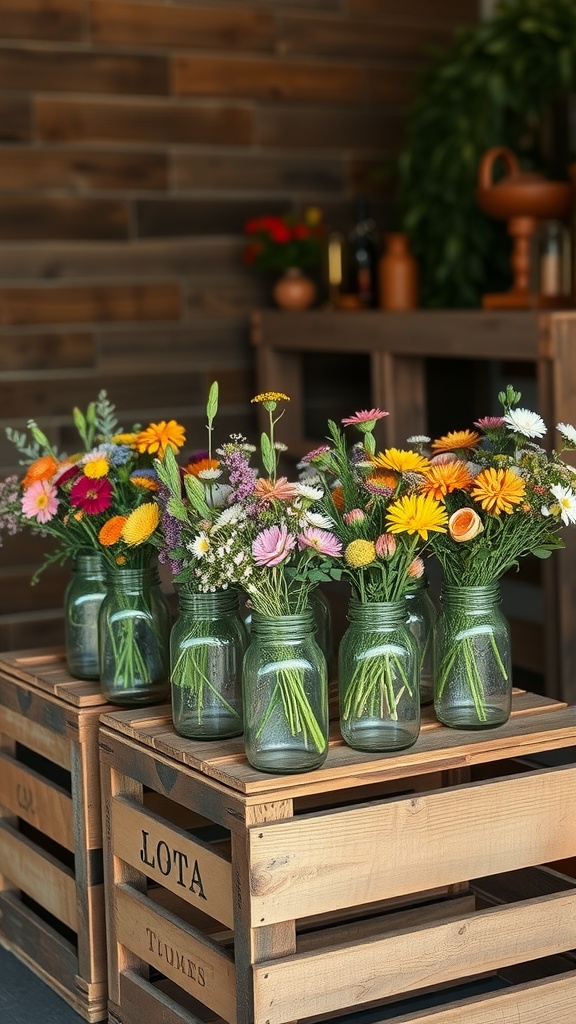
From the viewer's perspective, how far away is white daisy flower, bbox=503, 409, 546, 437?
4.72 feet

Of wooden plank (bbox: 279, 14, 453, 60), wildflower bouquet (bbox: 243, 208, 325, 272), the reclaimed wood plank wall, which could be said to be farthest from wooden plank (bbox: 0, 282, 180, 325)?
wooden plank (bbox: 279, 14, 453, 60)

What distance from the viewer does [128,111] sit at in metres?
3.51

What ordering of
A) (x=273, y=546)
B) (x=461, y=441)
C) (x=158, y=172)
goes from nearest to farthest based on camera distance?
(x=273, y=546)
(x=461, y=441)
(x=158, y=172)

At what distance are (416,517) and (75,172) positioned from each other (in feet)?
7.66

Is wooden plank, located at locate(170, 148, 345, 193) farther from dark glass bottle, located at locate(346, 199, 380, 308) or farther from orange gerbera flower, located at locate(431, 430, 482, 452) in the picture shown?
orange gerbera flower, located at locate(431, 430, 482, 452)

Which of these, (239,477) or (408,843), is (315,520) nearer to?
(239,477)

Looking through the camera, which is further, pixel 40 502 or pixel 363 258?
pixel 363 258

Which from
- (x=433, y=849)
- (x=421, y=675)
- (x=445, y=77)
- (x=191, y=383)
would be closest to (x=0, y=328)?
(x=191, y=383)

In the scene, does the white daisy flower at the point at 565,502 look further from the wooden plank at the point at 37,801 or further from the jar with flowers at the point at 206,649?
the wooden plank at the point at 37,801

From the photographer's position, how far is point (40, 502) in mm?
1672

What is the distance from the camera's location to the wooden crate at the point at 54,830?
5.48 ft

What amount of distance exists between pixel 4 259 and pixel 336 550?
7.42 ft

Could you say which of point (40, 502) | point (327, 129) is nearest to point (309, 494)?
point (40, 502)

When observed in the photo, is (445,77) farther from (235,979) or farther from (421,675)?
(235,979)
